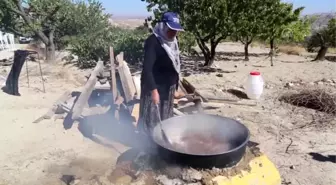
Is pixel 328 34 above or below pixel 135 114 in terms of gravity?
above

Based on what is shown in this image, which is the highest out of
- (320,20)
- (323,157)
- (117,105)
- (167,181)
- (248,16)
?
(320,20)

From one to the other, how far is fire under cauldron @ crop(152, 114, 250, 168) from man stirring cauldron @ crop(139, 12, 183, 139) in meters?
0.29

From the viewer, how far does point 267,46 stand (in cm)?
1914

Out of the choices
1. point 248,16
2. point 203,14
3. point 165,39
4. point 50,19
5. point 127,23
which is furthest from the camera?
point 127,23

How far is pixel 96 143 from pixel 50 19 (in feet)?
31.8

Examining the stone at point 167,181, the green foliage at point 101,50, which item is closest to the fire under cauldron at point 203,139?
the stone at point 167,181

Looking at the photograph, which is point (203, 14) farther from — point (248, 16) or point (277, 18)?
point (277, 18)

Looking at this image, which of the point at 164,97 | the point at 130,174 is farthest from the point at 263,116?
the point at 130,174

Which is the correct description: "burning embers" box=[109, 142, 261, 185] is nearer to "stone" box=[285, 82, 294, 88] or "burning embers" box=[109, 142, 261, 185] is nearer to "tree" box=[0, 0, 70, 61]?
"stone" box=[285, 82, 294, 88]

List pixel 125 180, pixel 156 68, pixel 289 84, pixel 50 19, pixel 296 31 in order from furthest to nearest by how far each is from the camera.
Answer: pixel 296 31 < pixel 50 19 < pixel 289 84 < pixel 156 68 < pixel 125 180

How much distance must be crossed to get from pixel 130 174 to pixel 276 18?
9865 millimetres

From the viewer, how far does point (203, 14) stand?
9172mm

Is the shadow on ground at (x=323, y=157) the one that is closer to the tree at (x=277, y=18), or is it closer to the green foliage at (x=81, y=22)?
the tree at (x=277, y=18)

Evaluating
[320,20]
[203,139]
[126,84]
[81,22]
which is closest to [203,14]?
[126,84]
